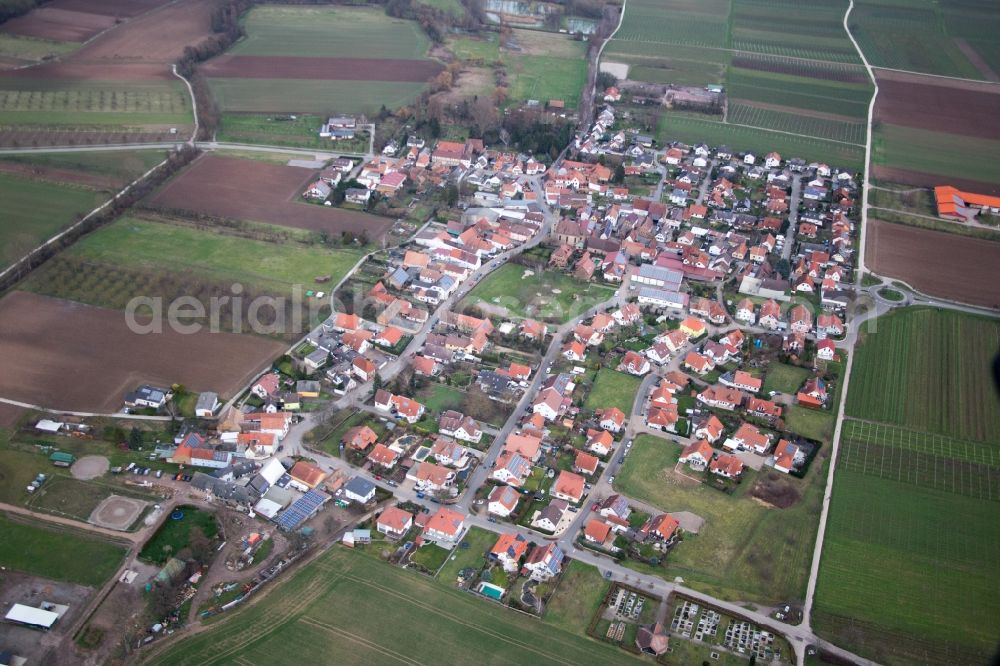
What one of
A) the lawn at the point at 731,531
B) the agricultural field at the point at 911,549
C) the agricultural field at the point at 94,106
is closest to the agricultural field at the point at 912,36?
the agricultural field at the point at 911,549

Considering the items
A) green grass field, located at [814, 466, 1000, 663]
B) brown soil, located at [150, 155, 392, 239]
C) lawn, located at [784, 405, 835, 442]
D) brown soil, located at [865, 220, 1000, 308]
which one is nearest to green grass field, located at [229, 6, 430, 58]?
brown soil, located at [150, 155, 392, 239]

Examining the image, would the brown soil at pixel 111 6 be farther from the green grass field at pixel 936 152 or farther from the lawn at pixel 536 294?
the green grass field at pixel 936 152

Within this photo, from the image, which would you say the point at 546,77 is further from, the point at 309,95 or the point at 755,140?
the point at 309,95

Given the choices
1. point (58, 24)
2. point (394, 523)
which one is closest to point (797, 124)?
point (394, 523)

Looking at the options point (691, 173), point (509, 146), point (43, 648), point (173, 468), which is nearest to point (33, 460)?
point (173, 468)

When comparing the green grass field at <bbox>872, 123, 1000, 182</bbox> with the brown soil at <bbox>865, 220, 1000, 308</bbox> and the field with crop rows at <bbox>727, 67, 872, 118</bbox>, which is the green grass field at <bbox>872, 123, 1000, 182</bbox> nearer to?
the field with crop rows at <bbox>727, 67, 872, 118</bbox>
